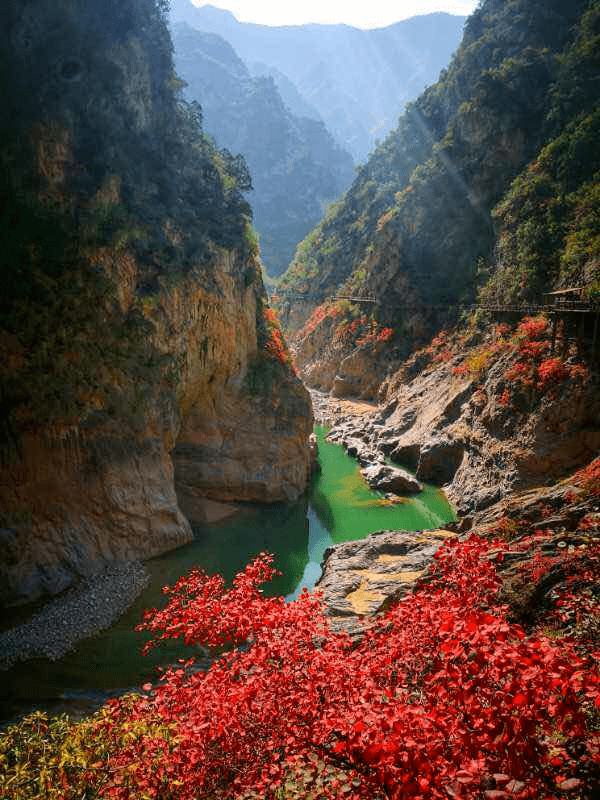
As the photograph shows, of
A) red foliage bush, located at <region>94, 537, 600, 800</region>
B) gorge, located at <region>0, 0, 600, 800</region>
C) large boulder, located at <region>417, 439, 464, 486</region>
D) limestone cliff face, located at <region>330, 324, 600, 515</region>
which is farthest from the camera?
large boulder, located at <region>417, 439, 464, 486</region>

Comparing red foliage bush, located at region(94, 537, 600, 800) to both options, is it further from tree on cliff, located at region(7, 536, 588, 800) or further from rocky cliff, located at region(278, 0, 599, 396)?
rocky cliff, located at region(278, 0, 599, 396)

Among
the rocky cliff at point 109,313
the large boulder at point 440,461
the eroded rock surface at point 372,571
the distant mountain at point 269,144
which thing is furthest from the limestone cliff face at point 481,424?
the distant mountain at point 269,144

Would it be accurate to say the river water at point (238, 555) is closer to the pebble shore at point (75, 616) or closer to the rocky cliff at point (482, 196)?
the pebble shore at point (75, 616)

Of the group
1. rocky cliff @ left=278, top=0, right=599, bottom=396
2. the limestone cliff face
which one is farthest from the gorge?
rocky cliff @ left=278, top=0, right=599, bottom=396

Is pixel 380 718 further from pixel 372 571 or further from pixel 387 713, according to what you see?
pixel 372 571

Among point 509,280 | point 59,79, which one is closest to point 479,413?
point 509,280

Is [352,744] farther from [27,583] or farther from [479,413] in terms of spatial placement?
[479,413]

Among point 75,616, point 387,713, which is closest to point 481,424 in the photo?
point 75,616
